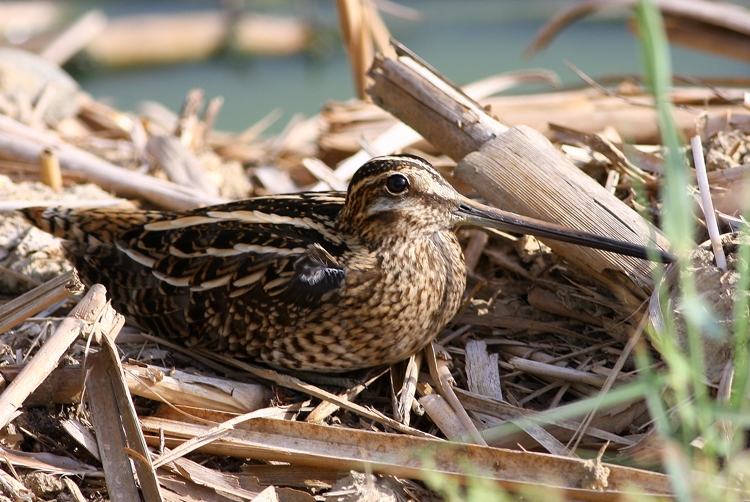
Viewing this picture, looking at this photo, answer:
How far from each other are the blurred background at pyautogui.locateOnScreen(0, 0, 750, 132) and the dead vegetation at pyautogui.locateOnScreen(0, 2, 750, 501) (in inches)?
150

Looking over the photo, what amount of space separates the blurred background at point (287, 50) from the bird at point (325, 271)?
451 centimetres

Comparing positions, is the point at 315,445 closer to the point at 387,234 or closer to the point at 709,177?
the point at 387,234

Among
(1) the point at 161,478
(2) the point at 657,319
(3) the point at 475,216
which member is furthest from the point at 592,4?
(1) the point at 161,478

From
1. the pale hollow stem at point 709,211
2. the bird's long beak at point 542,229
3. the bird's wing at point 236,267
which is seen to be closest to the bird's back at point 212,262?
the bird's wing at point 236,267

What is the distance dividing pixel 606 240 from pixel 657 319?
12.0 inches

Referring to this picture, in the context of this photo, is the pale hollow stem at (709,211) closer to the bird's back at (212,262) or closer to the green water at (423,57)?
the bird's back at (212,262)

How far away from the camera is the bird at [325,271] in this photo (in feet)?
9.66

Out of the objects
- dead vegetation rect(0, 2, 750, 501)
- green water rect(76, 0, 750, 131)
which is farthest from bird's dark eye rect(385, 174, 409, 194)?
green water rect(76, 0, 750, 131)

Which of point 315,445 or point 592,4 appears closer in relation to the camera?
point 315,445

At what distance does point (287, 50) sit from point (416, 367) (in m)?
6.12

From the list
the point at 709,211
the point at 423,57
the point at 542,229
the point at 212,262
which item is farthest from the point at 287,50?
the point at 709,211

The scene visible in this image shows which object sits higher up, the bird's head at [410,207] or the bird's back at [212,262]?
the bird's head at [410,207]

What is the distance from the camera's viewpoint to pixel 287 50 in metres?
8.57

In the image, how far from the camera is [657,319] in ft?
8.55
